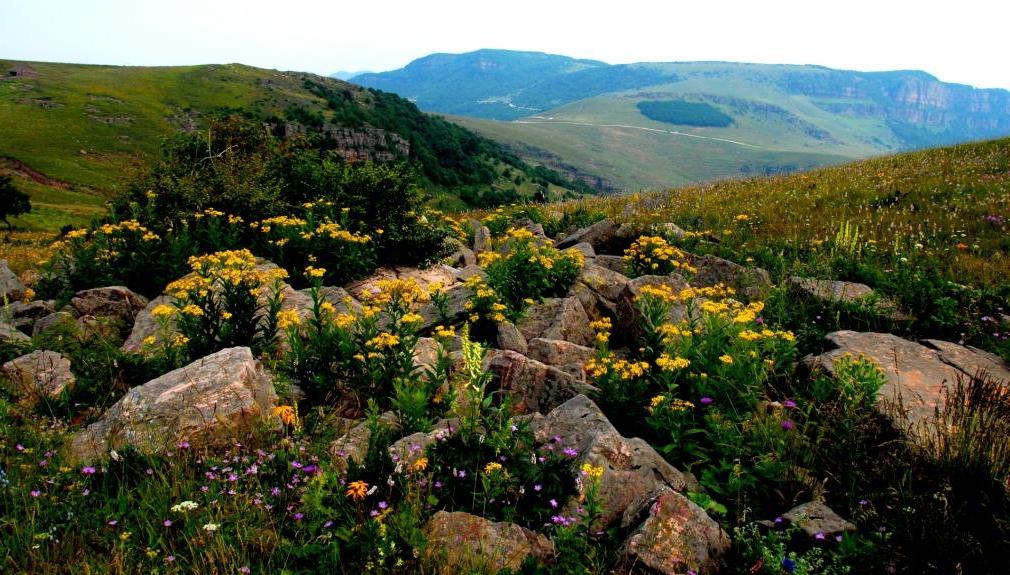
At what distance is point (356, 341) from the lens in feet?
20.8

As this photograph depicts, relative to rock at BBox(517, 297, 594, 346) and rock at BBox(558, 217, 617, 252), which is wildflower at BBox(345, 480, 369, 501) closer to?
rock at BBox(517, 297, 594, 346)

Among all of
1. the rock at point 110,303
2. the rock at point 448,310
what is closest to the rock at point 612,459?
the rock at point 448,310

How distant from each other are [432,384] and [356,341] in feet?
4.23

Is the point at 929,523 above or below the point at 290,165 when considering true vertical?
below

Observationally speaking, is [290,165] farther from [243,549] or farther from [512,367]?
[243,549]

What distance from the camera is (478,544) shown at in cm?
348

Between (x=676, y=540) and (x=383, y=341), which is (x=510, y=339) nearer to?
(x=383, y=341)

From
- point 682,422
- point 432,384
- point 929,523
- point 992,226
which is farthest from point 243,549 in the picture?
point 992,226

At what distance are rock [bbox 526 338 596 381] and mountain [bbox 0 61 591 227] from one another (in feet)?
291

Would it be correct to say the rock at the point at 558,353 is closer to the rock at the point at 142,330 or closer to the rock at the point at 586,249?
the rock at the point at 586,249

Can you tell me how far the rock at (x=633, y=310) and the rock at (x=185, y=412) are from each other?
4910mm

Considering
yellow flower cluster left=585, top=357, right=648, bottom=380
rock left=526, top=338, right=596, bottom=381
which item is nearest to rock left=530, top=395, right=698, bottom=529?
yellow flower cluster left=585, top=357, right=648, bottom=380

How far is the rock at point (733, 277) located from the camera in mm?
9191

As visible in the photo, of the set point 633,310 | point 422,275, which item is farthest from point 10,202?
point 633,310
